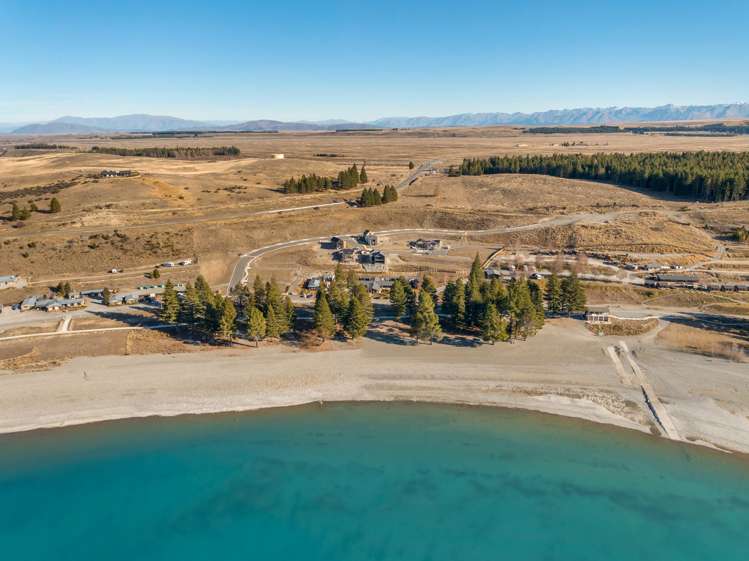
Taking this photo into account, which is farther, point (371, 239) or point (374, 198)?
point (374, 198)

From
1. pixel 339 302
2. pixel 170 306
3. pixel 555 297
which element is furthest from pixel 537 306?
pixel 170 306

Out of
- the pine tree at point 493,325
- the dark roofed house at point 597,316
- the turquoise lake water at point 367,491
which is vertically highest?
the pine tree at point 493,325

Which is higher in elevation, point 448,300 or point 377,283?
point 448,300

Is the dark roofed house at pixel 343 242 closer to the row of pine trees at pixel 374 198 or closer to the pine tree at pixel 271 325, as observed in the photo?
the row of pine trees at pixel 374 198

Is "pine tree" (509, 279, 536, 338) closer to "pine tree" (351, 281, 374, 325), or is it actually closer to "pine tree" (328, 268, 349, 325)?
"pine tree" (351, 281, 374, 325)

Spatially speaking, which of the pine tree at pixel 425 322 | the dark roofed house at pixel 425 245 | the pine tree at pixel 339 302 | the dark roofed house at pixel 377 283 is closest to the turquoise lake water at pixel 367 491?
the pine tree at pixel 425 322

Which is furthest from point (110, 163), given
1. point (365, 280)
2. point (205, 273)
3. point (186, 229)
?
point (365, 280)

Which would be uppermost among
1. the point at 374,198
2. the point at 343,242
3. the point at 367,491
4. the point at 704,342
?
the point at 374,198

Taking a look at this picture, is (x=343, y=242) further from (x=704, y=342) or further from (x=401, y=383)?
(x=704, y=342)
